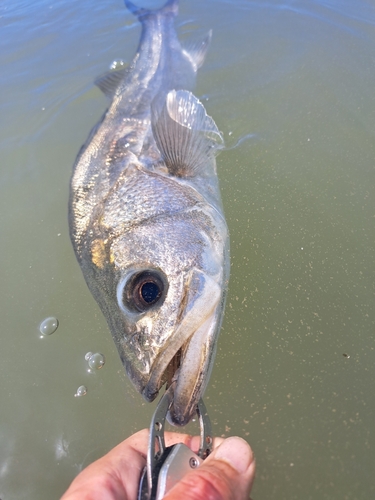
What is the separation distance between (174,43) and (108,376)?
Result: 307 cm

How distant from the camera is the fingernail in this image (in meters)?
1.20

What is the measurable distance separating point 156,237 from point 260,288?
34.2 inches

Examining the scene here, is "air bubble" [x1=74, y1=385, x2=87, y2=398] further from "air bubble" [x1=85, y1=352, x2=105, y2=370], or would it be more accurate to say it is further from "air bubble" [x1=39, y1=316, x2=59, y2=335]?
"air bubble" [x1=39, y1=316, x2=59, y2=335]

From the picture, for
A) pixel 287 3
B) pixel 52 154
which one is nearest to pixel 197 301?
pixel 52 154

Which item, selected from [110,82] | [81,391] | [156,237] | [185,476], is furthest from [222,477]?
[110,82]

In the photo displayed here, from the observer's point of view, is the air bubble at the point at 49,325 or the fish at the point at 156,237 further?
the air bubble at the point at 49,325

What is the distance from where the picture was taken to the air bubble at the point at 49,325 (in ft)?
7.75

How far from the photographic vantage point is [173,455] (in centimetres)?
119

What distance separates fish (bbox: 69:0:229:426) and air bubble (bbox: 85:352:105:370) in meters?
0.55

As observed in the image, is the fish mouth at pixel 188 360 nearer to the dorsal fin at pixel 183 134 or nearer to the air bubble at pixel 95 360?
the air bubble at pixel 95 360

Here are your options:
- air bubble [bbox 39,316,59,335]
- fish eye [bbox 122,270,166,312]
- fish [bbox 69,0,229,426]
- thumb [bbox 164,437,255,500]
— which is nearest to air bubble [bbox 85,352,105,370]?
air bubble [bbox 39,316,59,335]

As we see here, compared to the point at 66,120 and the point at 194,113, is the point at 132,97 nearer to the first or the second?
the point at 194,113

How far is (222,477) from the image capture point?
1110 millimetres

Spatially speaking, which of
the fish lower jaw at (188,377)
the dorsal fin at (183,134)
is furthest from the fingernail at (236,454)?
the dorsal fin at (183,134)
